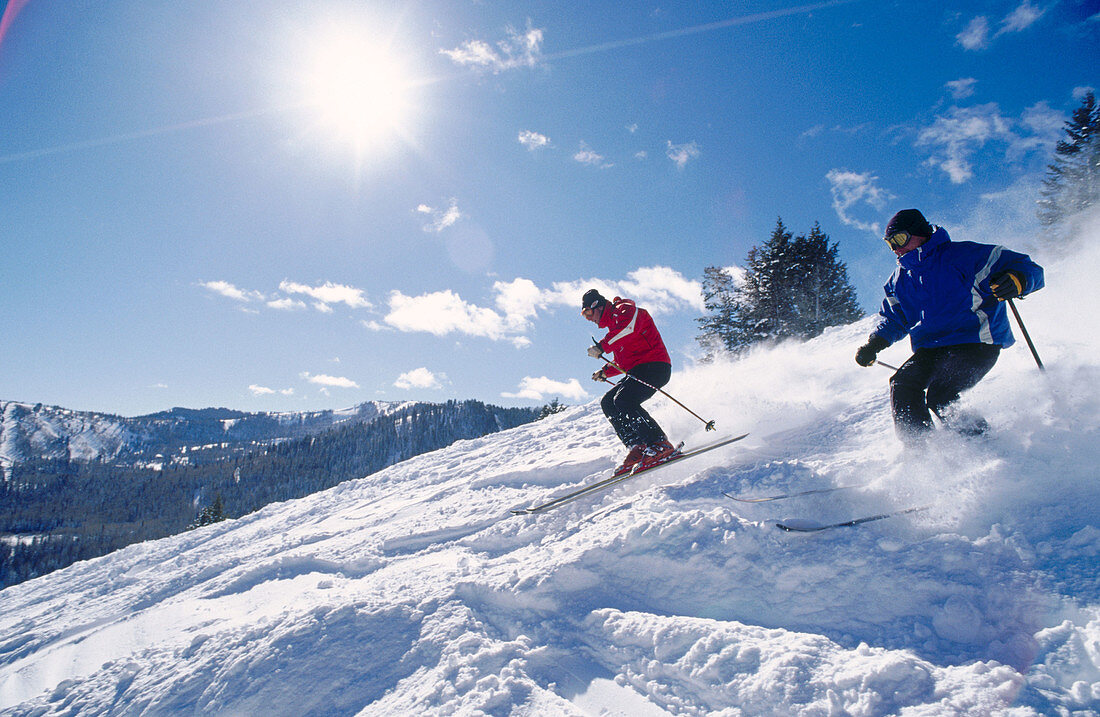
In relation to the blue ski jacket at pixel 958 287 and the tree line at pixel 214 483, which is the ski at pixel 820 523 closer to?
the blue ski jacket at pixel 958 287

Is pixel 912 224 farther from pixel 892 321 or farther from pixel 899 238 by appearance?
pixel 892 321

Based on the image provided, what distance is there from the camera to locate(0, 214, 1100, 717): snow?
2059mm

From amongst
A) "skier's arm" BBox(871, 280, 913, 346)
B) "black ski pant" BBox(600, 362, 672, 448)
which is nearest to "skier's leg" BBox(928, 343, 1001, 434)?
"skier's arm" BBox(871, 280, 913, 346)

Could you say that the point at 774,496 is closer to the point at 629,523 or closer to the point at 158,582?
the point at 629,523

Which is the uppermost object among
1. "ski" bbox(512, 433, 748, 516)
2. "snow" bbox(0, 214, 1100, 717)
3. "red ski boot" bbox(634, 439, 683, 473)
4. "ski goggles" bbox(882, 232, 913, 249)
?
"ski goggles" bbox(882, 232, 913, 249)

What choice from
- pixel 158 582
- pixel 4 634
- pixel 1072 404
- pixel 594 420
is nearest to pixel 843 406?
pixel 1072 404

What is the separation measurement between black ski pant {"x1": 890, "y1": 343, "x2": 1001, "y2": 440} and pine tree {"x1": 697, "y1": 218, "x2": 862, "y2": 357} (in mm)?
23732

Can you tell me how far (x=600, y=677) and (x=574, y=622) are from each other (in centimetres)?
44

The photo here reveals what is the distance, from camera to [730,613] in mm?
2611

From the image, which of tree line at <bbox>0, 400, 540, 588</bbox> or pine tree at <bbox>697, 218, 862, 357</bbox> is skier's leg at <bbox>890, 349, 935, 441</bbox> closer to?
pine tree at <bbox>697, 218, 862, 357</bbox>

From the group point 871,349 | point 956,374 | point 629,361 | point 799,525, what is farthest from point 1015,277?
point 629,361

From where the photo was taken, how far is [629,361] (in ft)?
19.4

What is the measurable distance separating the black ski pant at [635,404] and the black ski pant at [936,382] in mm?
2211

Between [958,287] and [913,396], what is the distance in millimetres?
886
